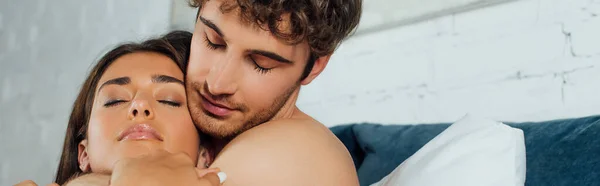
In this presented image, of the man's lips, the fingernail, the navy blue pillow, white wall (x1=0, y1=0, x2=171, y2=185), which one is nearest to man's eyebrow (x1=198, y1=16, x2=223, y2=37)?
the man's lips

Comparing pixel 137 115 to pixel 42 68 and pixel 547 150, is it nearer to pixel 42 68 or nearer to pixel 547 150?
pixel 547 150

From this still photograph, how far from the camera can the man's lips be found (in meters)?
1.10

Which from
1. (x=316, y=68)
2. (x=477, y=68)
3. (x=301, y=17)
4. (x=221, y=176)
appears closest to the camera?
(x=221, y=176)

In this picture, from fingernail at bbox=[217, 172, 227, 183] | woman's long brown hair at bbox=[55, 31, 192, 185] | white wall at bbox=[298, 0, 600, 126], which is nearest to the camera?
fingernail at bbox=[217, 172, 227, 183]

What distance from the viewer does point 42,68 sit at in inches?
112

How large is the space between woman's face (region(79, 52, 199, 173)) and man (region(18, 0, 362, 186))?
0.03 metres

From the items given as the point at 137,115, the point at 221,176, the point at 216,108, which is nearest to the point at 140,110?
the point at 137,115

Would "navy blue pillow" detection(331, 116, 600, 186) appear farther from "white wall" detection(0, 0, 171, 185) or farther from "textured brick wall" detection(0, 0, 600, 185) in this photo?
"white wall" detection(0, 0, 171, 185)

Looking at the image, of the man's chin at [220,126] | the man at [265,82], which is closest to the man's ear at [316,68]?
the man at [265,82]

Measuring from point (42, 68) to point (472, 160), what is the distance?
7.05 ft

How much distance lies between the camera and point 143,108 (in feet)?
3.54

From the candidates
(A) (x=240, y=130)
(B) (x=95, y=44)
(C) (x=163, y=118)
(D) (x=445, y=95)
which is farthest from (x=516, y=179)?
(B) (x=95, y=44)

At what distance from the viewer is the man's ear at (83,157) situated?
1.16 m

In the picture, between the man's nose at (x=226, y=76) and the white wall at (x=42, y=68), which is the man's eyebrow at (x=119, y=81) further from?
the white wall at (x=42, y=68)
